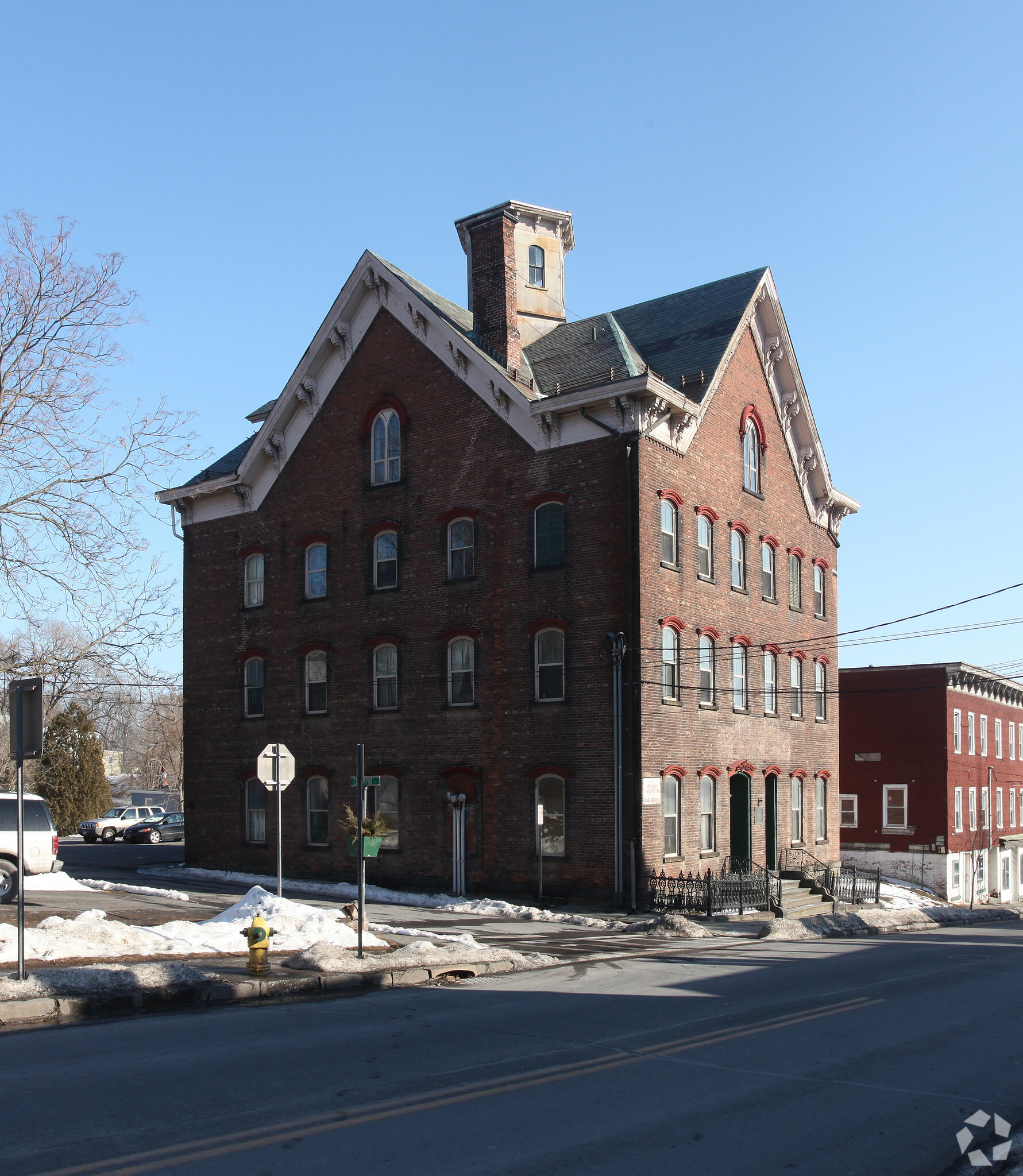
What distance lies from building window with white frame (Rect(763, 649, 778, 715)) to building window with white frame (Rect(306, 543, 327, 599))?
11853mm

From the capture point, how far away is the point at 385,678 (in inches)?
1153

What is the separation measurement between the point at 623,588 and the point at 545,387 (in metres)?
6.12

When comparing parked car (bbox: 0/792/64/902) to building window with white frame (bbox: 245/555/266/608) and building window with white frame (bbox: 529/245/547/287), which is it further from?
building window with white frame (bbox: 529/245/547/287)

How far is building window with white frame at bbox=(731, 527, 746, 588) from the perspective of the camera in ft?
96.7

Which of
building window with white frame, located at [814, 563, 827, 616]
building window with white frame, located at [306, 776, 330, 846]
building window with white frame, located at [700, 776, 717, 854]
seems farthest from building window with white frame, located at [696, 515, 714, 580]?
building window with white frame, located at [306, 776, 330, 846]

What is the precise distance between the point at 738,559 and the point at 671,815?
7404 millimetres

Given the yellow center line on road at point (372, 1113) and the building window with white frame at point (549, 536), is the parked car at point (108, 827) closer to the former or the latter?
the building window with white frame at point (549, 536)

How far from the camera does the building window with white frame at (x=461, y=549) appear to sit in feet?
91.0

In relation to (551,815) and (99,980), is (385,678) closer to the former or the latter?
(551,815)

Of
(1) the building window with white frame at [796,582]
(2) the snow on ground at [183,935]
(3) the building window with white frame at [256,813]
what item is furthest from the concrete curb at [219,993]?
(1) the building window with white frame at [796,582]

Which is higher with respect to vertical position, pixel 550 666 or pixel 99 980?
pixel 550 666

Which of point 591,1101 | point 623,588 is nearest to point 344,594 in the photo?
point 623,588

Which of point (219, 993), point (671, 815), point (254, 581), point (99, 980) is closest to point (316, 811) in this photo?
point (254, 581)

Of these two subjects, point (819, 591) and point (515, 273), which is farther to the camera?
point (819, 591)
